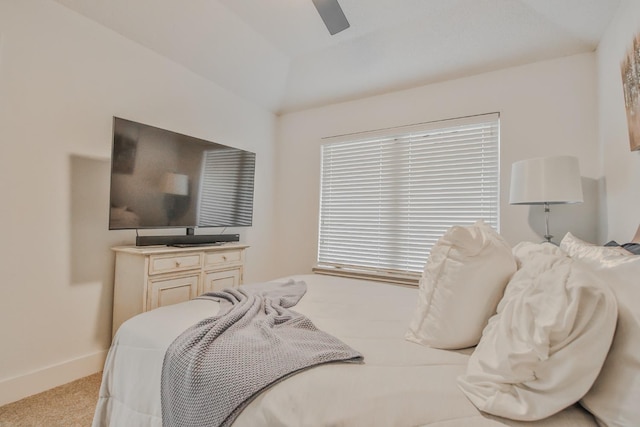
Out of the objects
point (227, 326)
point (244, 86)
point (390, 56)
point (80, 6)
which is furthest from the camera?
point (244, 86)

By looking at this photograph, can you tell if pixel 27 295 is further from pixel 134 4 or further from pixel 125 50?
pixel 134 4

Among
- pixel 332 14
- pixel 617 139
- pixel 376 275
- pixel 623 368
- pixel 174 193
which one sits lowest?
pixel 376 275

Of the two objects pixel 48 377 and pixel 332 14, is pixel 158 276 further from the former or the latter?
pixel 332 14

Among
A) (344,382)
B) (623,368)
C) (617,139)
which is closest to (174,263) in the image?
(344,382)

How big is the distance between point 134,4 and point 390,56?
212 cm

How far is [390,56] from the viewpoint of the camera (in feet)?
9.16

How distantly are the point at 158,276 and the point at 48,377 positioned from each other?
0.91 m

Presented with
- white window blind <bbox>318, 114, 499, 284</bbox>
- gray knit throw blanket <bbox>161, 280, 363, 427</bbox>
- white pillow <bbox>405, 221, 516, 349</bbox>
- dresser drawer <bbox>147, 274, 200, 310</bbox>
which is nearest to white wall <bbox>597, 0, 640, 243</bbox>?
white window blind <bbox>318, 114, 499, 284</bbox>

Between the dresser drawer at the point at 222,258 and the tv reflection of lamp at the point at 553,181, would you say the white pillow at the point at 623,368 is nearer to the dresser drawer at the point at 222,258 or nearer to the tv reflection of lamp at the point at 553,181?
the tv reflection of lamp at the point at 553,181

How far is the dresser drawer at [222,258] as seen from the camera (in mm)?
2508

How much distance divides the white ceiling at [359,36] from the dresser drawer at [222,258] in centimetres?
177

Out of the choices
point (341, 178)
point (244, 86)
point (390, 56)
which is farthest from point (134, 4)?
point (341, 178)

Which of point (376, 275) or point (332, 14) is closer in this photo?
point (332, 14)

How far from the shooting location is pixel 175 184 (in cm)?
245
